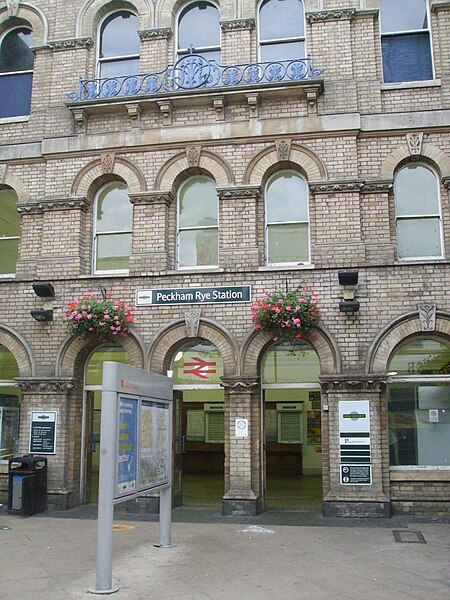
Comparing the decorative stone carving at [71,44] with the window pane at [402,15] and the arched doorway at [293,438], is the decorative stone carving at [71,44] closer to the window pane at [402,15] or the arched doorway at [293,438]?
the window pane at [402,15]

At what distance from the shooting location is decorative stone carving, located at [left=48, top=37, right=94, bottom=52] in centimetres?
1470

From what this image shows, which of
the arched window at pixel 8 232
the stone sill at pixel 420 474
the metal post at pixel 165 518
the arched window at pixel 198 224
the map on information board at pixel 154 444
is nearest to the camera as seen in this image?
the map on information board at pixel 154 444

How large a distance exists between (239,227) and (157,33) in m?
4.87

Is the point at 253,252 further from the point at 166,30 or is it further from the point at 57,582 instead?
the point at 57,582

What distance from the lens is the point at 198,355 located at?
1353 centimetres

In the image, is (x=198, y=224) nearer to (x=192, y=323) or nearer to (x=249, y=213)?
(x=249, y=213)

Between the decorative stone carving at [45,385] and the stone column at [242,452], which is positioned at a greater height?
the decorative stone carving at [45,385]

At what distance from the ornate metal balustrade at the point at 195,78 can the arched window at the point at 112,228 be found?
2.04m

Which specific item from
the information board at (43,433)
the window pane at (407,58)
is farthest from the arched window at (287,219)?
the information board at (43,433)

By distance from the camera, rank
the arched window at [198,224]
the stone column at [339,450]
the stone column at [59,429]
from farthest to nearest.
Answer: the arched window at [198,224]
the stone column at [59,429]
the stone column at [339,450]

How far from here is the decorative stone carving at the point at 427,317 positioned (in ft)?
40.1

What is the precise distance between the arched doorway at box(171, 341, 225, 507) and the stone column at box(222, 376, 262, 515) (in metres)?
0.78

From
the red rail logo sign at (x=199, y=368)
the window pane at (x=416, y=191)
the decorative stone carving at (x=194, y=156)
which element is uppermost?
the decorative stone carving at (x=194, y=156)

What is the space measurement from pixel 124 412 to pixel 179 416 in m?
5.93
